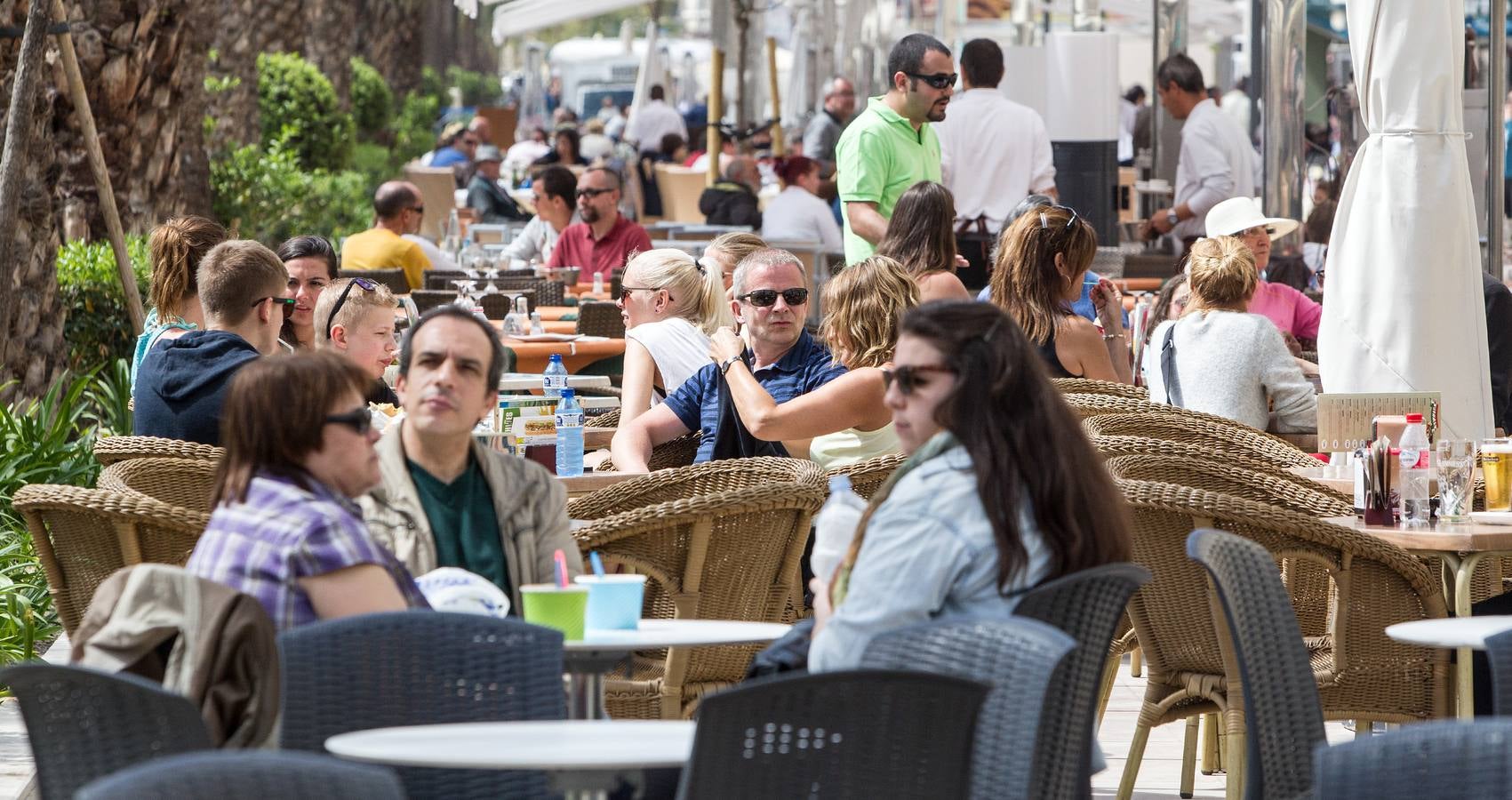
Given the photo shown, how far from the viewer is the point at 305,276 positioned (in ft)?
24.9

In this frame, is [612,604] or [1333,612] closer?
[612,604]

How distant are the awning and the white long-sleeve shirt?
6.51 metres

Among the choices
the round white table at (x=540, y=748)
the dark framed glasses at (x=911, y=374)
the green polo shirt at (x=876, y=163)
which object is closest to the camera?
the round white table at (x=540, y=748)

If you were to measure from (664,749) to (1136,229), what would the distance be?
11269 mm

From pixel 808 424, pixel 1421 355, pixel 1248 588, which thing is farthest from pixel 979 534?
pixel 1421 355

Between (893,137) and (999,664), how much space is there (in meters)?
6.59

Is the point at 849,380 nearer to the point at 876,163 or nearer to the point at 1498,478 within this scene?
the point at 1498,478

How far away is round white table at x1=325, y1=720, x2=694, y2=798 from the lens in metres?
2.56

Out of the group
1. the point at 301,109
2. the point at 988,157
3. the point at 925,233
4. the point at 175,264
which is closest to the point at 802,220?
the point at 988,157

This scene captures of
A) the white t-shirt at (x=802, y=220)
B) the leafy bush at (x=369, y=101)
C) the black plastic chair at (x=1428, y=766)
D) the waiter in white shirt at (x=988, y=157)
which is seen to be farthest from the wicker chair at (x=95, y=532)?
the leafy bush at (x=369, y=101)

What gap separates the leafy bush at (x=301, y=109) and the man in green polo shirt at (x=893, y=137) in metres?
12.1

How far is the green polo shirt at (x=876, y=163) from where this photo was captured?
907 centimetres

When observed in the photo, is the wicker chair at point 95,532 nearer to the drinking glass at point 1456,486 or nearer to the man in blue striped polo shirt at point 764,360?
the man in blue striped polo shirt at point 764,360

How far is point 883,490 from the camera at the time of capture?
10.8 feet
